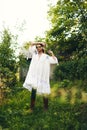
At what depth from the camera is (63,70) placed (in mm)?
20906

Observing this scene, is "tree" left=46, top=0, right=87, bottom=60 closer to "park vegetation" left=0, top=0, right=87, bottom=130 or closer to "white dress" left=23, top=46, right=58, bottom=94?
"park vegetation" left=0, top=0, right=87, bottom=130

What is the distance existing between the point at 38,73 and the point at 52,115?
1033 mm

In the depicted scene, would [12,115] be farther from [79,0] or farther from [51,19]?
[51,19]

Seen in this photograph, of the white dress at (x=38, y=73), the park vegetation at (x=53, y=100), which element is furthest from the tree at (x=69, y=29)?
the white dress at (x=38, y=73)

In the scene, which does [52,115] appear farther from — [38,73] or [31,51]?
[31,51]

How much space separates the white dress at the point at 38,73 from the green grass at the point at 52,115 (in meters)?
0.57

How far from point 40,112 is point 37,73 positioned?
0.91 metres

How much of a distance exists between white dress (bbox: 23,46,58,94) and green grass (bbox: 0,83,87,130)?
571 mm

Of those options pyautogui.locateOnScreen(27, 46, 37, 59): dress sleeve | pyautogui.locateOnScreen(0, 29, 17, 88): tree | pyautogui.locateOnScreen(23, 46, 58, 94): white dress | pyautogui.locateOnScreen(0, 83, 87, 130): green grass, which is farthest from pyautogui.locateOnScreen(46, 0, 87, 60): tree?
pyautogui.locateOnScreen(0, 29, 17, 88): tree

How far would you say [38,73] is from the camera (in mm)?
8812

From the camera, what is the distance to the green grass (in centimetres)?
685

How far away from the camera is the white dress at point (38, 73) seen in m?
8.77

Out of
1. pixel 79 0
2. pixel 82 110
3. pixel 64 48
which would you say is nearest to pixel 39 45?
pixel 82 110

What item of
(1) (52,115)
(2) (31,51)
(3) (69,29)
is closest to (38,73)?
(2) (31,51)
